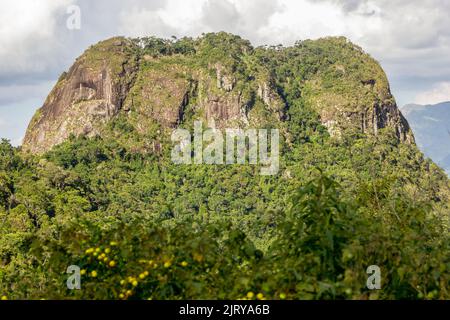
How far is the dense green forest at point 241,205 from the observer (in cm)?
367

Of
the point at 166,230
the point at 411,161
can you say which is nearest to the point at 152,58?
the point at 411,161

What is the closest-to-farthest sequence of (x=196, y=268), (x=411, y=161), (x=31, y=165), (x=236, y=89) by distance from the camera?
(x=196, y=268)
(x=31, y=165)
(x=411, y=161)
(x=236, y=89)

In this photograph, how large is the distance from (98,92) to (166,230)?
3068 inches

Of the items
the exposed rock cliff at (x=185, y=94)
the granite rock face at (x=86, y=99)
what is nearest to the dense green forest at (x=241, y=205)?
the exposed rock cliff at (x=185, y=94)

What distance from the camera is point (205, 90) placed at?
272 ft

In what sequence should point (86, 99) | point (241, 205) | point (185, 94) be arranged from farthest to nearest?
point (185, 94) < point (86, 99) < point (241, 205)

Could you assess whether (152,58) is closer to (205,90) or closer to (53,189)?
(205,90)

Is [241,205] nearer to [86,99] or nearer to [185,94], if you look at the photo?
[185,94]

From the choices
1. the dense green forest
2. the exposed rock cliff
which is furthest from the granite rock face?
the dense green forest

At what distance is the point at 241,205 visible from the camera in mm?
67750

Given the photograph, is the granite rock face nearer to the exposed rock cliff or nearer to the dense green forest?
the exposed rock cliff

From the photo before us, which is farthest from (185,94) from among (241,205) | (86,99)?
(241,205)

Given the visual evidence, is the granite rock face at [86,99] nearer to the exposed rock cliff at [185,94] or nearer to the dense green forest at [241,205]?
the exposed rock cliff at [185,94]
